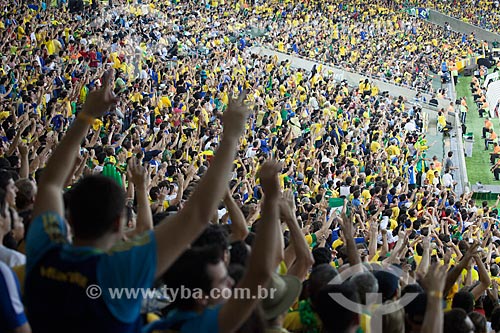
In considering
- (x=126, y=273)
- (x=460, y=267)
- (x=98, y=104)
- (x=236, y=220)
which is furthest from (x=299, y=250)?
(x=126, y=273)

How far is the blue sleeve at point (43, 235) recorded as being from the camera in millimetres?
2471

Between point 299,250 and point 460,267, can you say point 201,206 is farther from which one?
point 460,267

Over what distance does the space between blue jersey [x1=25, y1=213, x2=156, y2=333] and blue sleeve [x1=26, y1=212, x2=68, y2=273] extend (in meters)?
0.09

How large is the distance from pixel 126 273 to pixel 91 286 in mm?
116

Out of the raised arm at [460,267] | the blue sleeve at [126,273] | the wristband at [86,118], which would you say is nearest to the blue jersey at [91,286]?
the blue sleeve at [126,273]

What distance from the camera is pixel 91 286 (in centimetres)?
229

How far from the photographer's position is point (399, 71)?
30.4 m

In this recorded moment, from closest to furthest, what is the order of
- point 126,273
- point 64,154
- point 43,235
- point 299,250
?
point 126,273
point 43,235
point 64,154
point 299,250

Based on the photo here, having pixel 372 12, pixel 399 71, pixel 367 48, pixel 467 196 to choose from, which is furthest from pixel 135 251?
pixel 372 12

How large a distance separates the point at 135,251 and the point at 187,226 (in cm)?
18

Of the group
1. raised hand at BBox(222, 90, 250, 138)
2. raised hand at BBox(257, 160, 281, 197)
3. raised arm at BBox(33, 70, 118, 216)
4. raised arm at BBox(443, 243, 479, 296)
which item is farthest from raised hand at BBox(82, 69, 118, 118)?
raised arm at BBox(443, 243, 479, 296)

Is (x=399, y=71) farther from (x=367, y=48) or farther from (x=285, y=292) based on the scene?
(x=285, y=292)

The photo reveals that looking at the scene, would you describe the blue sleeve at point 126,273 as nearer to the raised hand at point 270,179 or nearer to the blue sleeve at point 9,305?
the raised hand at point 270,179

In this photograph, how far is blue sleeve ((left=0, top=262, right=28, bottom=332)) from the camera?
9.12ft
